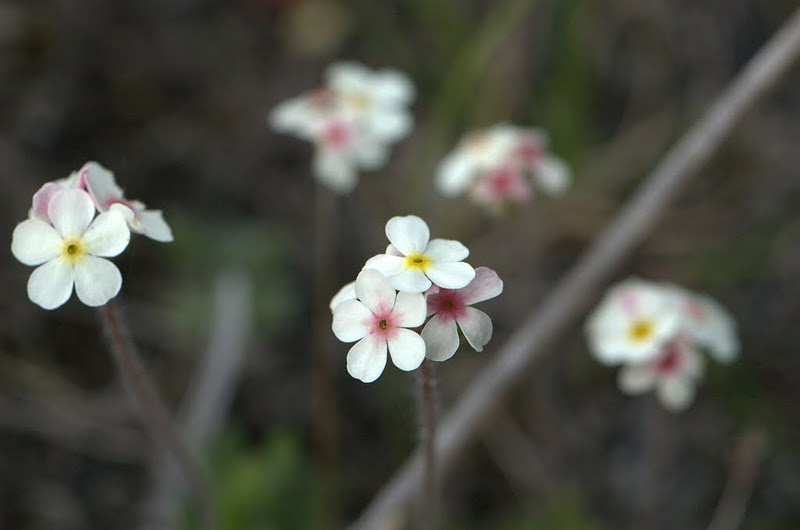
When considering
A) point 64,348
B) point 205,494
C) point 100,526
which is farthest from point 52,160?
point 205,494

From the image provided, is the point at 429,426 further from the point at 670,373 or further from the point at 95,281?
the point at 670,373

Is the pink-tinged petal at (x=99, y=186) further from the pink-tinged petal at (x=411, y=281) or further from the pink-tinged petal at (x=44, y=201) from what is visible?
the pink-tinged petal at (x=411, y=281)

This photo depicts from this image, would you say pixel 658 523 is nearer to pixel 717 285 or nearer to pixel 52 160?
pixel 717 285

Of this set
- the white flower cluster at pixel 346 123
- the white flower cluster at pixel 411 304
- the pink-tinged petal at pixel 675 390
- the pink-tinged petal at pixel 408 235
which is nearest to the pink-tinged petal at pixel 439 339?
the white flower cluster at pixel 411 304

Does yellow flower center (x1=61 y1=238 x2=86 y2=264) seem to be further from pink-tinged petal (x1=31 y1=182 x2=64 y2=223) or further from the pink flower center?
the pink flower center

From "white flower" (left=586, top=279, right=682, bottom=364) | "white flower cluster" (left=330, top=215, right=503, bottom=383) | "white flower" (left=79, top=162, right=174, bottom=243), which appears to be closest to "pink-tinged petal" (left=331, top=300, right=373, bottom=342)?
"white flower cluster" (left=330, top=215, right=503, bottom=383)
